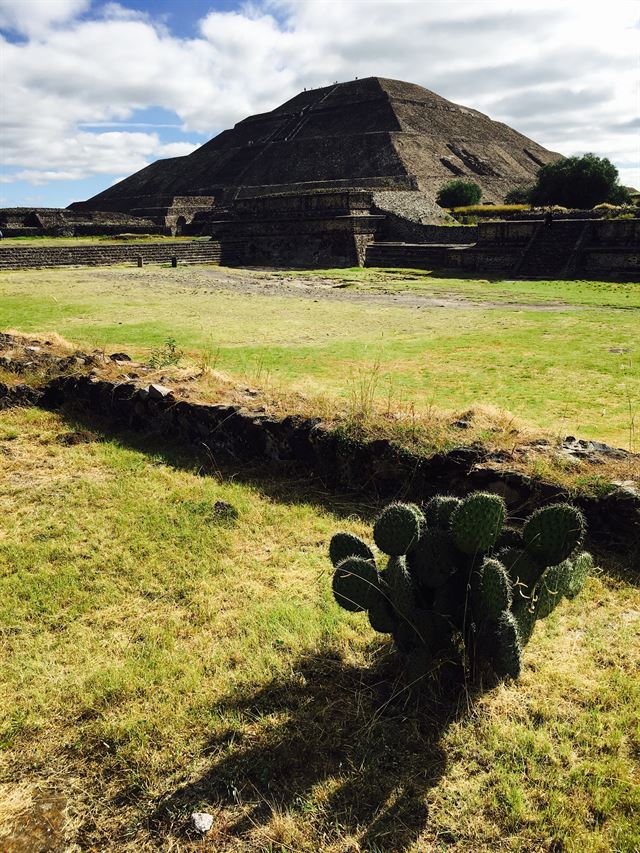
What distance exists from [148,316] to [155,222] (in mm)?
31742

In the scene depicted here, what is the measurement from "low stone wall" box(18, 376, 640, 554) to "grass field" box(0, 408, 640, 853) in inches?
20.5

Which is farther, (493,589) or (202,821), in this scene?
(493,589)

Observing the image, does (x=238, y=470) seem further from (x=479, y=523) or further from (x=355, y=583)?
(x=479, y=523)

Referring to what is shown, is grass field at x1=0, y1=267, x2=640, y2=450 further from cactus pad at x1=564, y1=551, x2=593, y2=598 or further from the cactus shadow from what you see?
the cactus shadow

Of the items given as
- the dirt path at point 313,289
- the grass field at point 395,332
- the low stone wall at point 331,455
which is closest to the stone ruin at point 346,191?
the grass field at point 395,332

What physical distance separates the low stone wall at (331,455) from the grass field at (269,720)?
0.52 meters

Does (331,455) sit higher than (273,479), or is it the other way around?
(331,455)

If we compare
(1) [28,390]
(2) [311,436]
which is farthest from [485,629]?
(1) [28,390]

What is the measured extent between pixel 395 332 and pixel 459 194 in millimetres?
29856

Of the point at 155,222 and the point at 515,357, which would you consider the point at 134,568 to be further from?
the point at 155,222

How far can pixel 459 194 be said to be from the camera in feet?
128

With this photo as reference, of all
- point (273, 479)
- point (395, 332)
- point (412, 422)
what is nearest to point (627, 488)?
point (412, 422)

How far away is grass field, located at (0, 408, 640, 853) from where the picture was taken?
92.7 inches

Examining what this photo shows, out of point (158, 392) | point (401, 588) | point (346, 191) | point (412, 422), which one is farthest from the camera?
point (346, 191)
